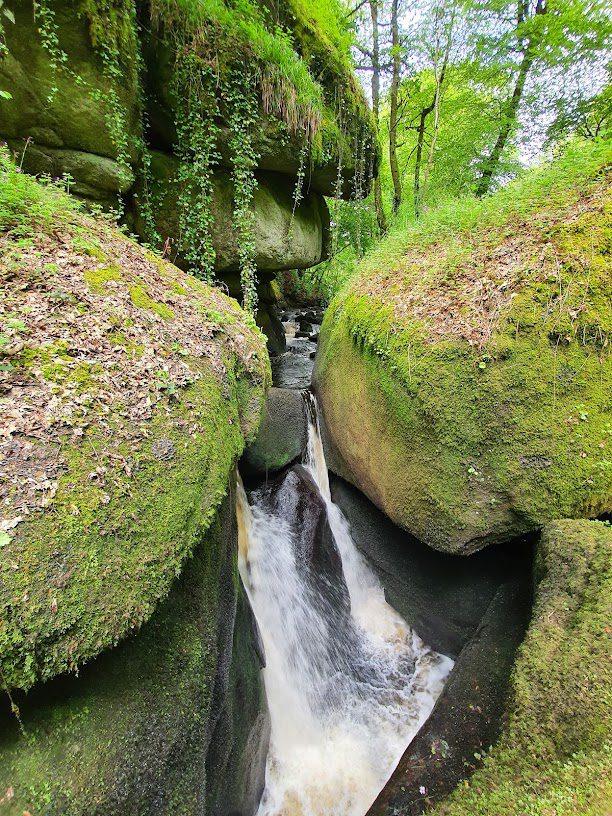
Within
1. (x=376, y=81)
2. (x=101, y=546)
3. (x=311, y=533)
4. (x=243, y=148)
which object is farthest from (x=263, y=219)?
(x=376, y=81)

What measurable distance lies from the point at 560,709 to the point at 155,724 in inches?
91.4

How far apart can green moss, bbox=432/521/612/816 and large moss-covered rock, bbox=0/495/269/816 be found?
57.3 inches

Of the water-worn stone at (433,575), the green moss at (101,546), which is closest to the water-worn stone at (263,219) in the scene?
the green moss at (101,546)

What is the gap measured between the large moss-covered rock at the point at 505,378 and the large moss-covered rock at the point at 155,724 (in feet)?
7.27

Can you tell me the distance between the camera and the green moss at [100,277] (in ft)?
10.3

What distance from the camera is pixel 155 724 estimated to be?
2064mm

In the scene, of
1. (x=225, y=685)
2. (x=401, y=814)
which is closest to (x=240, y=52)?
(x=225, y=685)

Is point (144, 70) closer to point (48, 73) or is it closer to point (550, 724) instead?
point (48, 73)

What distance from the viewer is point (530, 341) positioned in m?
3.74

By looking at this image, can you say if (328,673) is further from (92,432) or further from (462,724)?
(92,432)

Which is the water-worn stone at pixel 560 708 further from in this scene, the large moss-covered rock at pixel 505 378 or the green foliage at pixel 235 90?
the green foliage at pixel 235 90

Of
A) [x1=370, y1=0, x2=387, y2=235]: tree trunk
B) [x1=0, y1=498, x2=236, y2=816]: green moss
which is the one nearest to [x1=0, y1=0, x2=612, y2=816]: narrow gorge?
[x1=0, y1=498, x2=236, y2=816]: green moss

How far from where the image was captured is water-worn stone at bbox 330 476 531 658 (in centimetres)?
418

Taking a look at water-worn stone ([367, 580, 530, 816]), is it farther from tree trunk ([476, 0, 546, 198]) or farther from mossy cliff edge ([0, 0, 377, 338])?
tree trunk ([476, 0, 546, 198])
